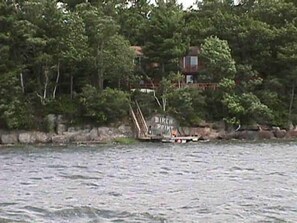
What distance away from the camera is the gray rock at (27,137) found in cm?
5231

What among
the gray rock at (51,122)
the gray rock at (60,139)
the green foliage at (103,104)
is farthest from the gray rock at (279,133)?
the gray rock at (51,122)

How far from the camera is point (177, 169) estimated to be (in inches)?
1072

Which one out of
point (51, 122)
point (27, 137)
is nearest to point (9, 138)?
point (27, 137)

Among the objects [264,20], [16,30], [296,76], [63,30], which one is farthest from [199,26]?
[16,30]

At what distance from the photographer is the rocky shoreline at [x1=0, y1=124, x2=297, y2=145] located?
5247 cm

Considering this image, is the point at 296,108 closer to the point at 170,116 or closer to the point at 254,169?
the point at 170,116

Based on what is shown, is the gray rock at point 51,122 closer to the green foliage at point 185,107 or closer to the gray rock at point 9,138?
the gray rock at point 9,138

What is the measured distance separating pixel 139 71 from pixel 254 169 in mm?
34827

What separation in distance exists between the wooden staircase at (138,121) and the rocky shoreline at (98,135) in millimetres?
699

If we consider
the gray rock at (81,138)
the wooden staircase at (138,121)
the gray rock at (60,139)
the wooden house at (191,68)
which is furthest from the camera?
the wooden house at (191,68)

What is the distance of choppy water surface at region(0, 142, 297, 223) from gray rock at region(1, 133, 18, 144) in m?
19.9

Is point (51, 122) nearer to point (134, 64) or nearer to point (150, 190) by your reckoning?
point (134, 64)

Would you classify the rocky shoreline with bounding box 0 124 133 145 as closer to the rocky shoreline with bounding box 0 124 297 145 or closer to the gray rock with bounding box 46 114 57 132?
the rocky shoreline with bounding box 0 124 297 145

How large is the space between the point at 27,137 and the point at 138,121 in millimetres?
10311
